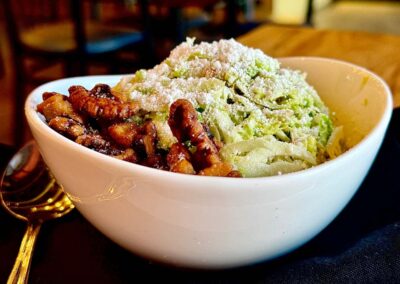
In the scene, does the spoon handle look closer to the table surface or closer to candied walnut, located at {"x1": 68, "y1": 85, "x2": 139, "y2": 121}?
the table surface

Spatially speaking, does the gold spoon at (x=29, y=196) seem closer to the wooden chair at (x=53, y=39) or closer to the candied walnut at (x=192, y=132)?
the candied walnut at (x=192, y=132)

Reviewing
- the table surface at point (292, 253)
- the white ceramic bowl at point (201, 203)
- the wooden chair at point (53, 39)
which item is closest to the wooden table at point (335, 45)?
the table surface at point (292, 253)

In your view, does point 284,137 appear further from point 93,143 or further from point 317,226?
point 93,143

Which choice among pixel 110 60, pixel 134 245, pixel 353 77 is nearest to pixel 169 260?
pixel 134 245

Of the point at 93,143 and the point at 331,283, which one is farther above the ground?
the point at 93,143

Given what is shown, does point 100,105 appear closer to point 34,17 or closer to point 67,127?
point 67,127

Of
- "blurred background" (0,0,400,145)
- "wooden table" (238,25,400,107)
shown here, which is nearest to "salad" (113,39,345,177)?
"wooden table" (238,25,400,107)
